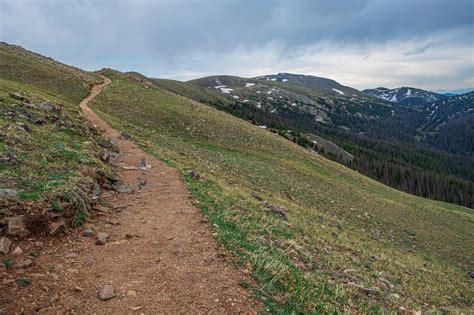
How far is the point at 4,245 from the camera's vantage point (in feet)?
27.3

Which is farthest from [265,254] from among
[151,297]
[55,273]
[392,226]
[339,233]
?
[392,226]

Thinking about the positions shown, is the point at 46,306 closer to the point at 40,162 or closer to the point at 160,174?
the point at 40,162

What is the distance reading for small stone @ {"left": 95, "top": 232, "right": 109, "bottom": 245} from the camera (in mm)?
9852

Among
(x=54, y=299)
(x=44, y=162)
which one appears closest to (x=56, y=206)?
(x=54, y=299)

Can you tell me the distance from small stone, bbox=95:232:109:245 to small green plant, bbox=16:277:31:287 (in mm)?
2496

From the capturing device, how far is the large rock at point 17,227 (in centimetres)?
895

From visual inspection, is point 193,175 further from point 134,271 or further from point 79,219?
point 134,271

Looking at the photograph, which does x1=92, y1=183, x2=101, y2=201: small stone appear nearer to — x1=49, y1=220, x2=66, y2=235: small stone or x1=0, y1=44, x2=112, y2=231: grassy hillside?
x1=0, y1=44, x2=112, y2=231: grassy hillside

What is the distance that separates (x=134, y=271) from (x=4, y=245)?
3.41m

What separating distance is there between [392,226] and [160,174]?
2072 cm

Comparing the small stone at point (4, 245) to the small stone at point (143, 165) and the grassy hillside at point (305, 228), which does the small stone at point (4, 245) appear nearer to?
the grassy hillside at point (305, 228)

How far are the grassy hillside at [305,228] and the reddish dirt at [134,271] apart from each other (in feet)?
2.72

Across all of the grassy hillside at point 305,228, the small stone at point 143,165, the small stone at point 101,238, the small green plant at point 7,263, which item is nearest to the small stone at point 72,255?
the small stone at point 101,238

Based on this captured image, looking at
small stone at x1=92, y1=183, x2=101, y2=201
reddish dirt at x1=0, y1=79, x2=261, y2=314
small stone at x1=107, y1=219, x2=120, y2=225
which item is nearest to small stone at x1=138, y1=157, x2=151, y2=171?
small stone at x1=92, y1=183, x2=101, y2=201
